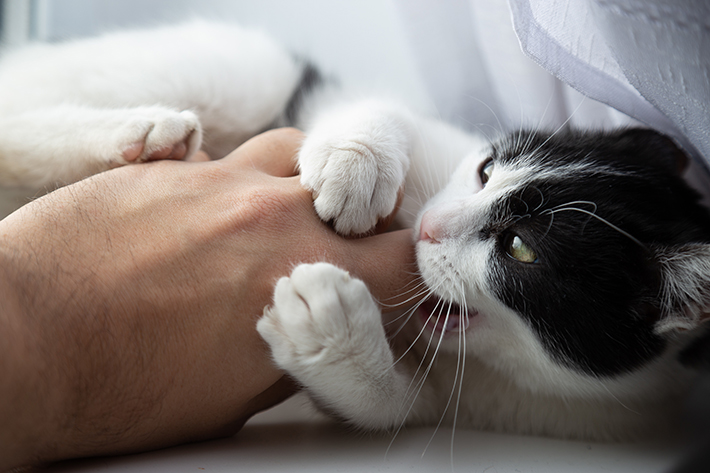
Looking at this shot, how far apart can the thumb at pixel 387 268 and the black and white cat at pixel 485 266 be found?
0.03m

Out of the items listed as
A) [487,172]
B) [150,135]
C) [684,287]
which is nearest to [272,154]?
[150,135]

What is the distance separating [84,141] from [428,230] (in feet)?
2.65

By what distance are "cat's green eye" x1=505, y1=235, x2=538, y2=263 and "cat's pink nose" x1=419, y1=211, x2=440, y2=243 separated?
147 millimetres

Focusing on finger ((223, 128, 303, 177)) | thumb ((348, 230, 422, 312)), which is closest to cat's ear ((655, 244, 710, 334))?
thumb ((348, 230, 422, 312))

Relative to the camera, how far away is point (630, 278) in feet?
2.93

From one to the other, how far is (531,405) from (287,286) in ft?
2.14

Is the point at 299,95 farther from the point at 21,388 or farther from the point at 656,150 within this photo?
the point at 21,388

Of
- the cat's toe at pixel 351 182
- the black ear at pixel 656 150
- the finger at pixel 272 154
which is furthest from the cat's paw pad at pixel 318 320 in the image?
the black ear at pixel 656 150

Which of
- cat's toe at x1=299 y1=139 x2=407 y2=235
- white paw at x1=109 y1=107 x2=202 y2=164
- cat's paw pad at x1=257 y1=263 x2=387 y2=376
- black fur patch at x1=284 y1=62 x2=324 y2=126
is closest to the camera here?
cat's paw pad at x1=257 y1=263 x2=387 y2=376

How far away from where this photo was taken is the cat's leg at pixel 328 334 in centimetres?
79

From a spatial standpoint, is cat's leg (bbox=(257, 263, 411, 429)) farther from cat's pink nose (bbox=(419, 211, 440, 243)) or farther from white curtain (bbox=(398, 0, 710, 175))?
white curtain (bbox=(398, 0, 710, 175))

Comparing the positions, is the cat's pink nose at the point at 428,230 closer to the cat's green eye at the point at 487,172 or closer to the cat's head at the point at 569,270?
the cat's head at the point at 569,270

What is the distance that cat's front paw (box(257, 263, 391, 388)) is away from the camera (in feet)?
2.57

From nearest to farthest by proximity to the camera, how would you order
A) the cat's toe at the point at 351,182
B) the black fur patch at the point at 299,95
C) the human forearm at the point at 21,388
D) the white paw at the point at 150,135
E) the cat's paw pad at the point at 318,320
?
the human forearm at the point at 21,388, the cat's paw pad at the point at 318,320, the cat's toe at the point at 351,182, the white paw at the point at 150,135, the black fur patch at the point at 299,95
